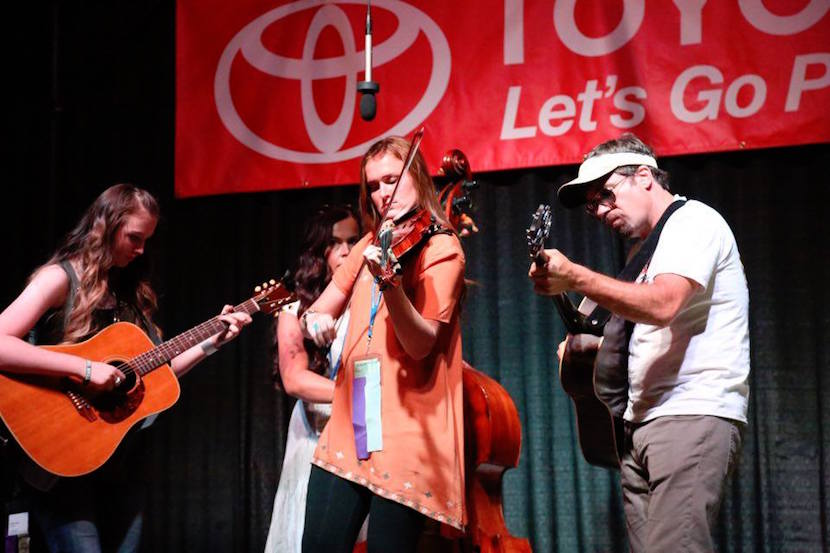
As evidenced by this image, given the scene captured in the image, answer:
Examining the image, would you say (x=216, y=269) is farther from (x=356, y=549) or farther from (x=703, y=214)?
(x=703, y=214)

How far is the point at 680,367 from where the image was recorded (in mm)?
2230

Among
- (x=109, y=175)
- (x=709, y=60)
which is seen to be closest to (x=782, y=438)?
(x=709, y=60)

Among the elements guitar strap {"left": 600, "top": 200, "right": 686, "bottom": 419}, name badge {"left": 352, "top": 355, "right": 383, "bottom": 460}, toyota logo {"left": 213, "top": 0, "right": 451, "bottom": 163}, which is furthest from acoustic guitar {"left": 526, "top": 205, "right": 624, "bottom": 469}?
toyota logo {"left": 213, "top": 0, "right": 451, "bottom": 163}

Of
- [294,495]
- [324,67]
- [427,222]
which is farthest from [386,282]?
[324,67]

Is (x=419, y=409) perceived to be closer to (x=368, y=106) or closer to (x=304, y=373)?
(x=304, y=373)

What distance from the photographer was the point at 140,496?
2.96 metres

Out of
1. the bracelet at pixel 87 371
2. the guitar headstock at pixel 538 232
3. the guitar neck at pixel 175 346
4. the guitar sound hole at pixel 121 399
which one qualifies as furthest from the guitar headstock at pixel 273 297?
the guitar headstock at pixel 538 232

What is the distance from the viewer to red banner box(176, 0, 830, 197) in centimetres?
392

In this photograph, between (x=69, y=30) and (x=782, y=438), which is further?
(x=69, y=30)

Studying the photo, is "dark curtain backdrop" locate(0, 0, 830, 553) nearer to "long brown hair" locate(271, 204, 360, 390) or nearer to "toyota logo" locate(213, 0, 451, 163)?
"toyota logo" locate(213, 0, 451, 163)

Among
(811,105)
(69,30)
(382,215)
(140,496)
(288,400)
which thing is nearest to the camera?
(382,215)

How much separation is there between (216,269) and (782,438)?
281 centimetres

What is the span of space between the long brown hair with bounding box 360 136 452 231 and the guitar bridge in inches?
47.1

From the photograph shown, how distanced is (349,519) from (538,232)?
2.58ft
